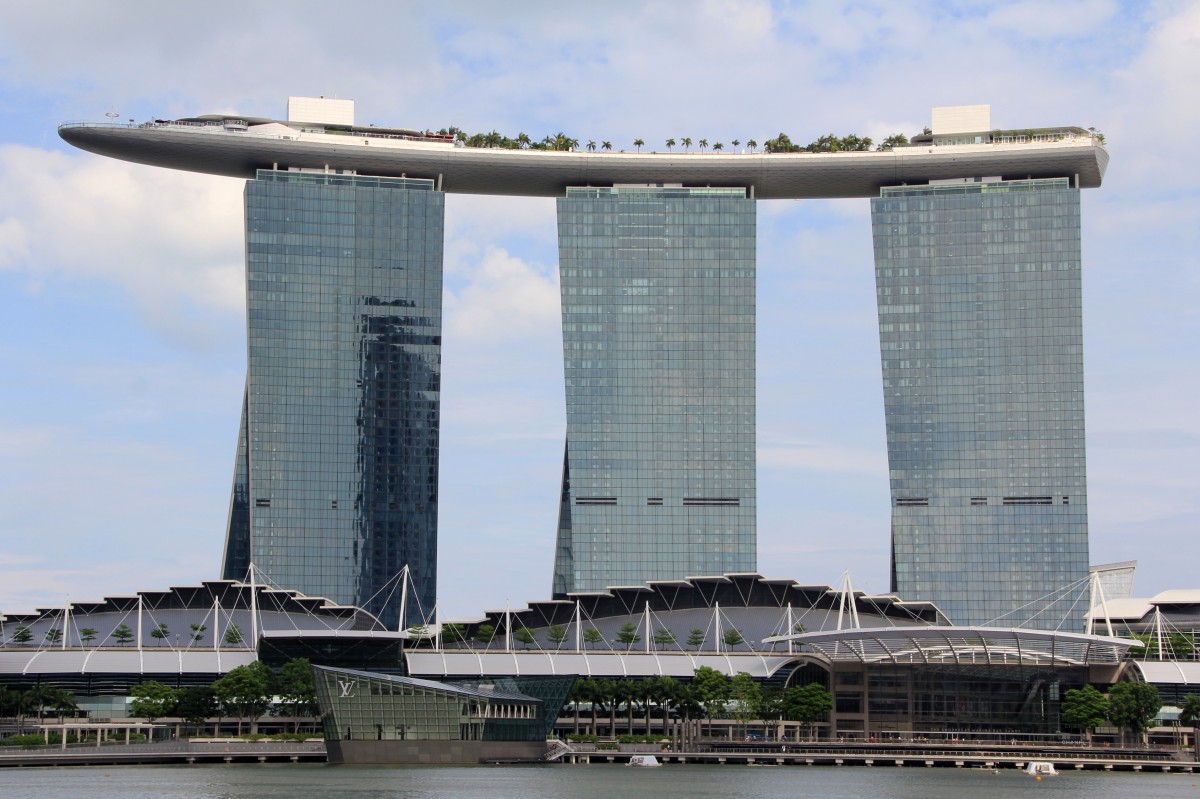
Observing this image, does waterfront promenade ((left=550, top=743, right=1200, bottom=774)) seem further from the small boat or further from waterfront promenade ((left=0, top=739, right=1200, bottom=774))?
the small boat

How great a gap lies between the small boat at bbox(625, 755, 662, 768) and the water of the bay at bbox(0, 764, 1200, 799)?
20.0 ft

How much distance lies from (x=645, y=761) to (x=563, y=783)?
36852 mm

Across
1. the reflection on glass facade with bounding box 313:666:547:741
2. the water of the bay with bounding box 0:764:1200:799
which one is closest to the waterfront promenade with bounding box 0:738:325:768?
the water of the bay with bounding box 0:764:1200:799

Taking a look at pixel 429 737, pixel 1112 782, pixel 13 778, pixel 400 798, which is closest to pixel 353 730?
pixel 429 737

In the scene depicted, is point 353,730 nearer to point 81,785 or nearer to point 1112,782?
point 81,785

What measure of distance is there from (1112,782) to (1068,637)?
1406 inches

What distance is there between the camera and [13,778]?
152375 millimetres

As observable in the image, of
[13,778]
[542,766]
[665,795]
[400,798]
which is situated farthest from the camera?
[542,766]

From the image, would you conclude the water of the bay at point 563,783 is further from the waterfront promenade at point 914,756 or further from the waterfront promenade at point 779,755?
the waterfront promenade at point 914,756

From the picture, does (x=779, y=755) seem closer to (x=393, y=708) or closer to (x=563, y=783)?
(x=393, y=708)

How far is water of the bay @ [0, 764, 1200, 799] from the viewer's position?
13575 centimetres

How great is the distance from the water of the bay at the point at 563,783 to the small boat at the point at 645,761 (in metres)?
6.11

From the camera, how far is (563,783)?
152m

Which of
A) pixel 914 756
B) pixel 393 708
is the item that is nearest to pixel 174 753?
pixel 393 708
